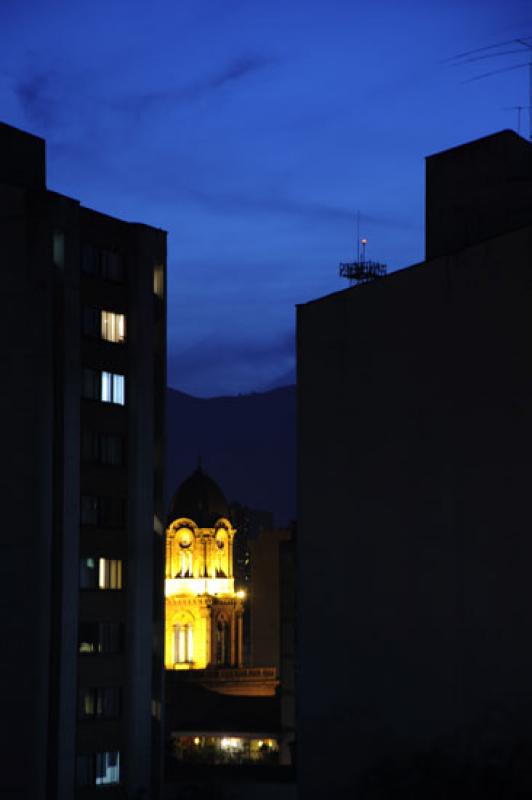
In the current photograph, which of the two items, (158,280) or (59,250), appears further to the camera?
(158,280)

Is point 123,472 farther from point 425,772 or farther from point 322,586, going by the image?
point 425,772

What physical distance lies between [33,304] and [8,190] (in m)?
5.05

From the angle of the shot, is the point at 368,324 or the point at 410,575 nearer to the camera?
the point at 410,575

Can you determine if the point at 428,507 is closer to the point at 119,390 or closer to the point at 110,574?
the point at 110,574

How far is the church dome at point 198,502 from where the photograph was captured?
150 m

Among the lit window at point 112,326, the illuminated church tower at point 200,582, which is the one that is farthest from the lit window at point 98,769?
the illuminated church tower at point 200,582

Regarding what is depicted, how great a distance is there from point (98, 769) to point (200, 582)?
81.0 m

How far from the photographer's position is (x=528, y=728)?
125ft

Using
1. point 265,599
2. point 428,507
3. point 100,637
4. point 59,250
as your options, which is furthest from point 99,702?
point 265,599

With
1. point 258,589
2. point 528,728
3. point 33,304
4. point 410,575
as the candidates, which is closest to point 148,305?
point 33,304

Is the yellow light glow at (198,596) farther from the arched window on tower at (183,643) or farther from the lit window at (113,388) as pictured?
the lit window at (113,388)

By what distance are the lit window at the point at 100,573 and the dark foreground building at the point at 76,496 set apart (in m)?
0.06

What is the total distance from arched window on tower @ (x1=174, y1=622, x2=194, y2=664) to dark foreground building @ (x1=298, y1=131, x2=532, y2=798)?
4081 inches

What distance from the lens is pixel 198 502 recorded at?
494 feet
